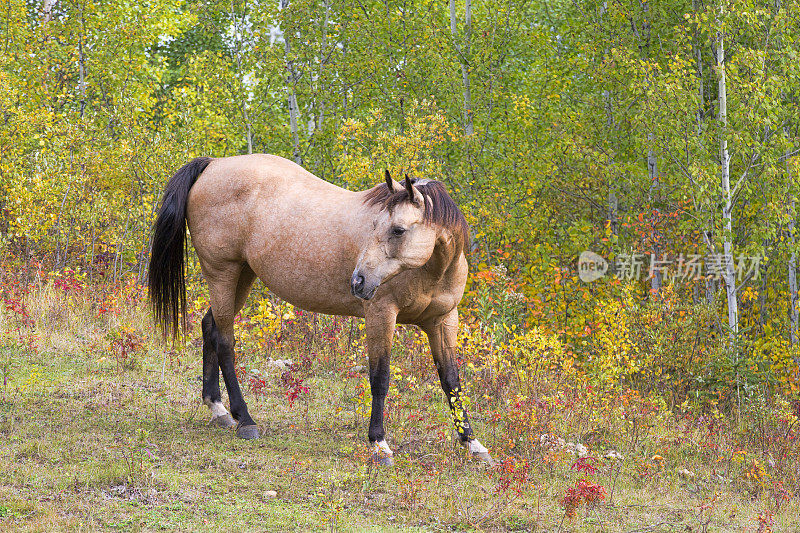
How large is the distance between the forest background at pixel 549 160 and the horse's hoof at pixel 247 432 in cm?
241

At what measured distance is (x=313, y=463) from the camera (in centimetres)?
531

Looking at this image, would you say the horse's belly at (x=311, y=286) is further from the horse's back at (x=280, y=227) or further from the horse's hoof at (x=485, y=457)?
the horse's hoof at (x=485, y=457)

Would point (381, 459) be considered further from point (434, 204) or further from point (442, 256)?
point (434, 204)

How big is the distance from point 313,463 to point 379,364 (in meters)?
0.80

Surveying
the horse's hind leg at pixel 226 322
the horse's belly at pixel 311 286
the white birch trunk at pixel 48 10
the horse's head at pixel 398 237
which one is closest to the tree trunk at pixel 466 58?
the horse's hind leg at pixel 226 322

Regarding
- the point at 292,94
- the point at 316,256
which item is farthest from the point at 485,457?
the point at 292,94

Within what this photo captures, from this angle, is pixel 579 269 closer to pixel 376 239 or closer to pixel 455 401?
pixel 455 401

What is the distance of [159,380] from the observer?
729 centimetres

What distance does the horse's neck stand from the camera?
5.11 metres

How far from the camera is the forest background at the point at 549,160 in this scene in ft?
30.4

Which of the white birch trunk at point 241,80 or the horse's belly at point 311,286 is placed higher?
the white birch trunk at point 241,80

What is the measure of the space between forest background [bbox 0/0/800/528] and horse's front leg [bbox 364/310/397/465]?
85.7 inches

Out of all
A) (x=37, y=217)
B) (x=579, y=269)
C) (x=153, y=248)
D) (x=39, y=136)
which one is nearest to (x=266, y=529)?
(x=153, y=248)

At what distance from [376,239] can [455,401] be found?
141 cm
